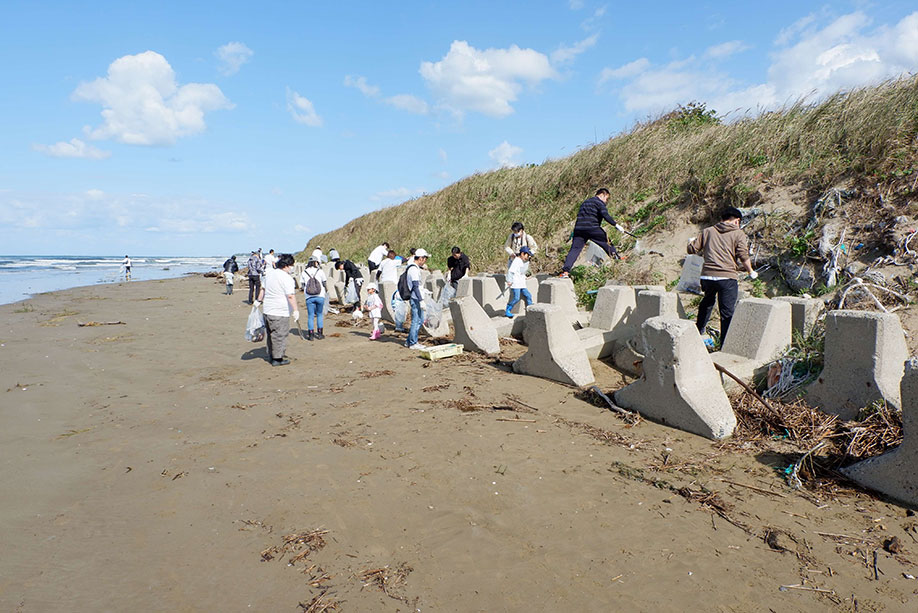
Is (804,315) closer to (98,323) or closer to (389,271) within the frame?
(389,271)

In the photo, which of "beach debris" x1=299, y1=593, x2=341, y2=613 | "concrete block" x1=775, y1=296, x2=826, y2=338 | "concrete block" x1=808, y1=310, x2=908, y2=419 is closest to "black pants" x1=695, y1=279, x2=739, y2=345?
"concrete block" x1=775, y1=296, x2=826, y2=338

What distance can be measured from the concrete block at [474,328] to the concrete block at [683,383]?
319 cm

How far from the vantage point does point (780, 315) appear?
5.46 m

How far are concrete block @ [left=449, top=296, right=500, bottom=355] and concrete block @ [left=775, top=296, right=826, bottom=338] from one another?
3681 millimetres

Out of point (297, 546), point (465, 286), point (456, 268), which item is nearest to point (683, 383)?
point (297, 546)

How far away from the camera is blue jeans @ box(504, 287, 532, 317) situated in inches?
359

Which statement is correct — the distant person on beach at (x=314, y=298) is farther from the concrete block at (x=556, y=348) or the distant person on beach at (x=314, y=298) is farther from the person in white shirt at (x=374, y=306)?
the concrete block at (x=556, y=348)

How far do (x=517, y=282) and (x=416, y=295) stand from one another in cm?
179

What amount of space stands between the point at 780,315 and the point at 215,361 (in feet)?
25.2

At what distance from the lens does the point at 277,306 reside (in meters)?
7.65

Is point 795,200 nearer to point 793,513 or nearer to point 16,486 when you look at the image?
point 793,513

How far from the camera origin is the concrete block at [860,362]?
13.4 ft

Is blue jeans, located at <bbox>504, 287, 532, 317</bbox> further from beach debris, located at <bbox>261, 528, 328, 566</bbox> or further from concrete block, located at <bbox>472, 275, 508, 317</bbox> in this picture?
beach debris, located at <bbox>261, 528, 328, 566</bbox>

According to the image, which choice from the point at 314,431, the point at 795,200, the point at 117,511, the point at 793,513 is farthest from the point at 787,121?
the point at 117,511
